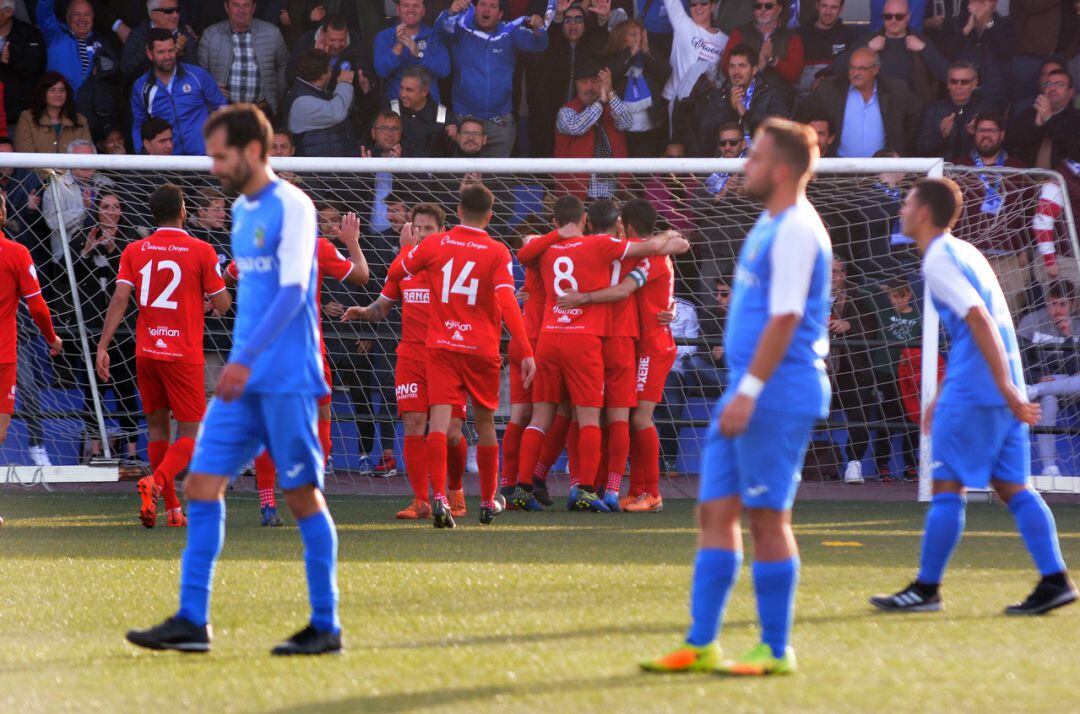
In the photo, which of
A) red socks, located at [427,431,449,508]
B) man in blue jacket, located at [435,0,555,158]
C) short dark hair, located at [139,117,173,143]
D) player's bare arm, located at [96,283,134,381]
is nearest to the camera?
red socks, located at [427,431,449,508]

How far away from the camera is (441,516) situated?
906 centimetres

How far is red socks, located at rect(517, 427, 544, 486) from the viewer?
10.5m

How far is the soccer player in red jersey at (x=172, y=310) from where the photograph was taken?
9203mm

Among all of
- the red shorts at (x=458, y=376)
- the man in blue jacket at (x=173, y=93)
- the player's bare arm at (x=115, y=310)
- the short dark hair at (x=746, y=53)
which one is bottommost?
the red shorts at (x=458, y=376)

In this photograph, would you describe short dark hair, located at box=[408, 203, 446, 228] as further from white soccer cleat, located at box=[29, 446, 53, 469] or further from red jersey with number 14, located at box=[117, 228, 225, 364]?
white soccer cleat, located at box=[29, 446, 53, 469]

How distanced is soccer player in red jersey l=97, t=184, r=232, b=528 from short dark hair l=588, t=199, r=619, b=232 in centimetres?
282

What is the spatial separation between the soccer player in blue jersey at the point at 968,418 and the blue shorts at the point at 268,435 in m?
2.65

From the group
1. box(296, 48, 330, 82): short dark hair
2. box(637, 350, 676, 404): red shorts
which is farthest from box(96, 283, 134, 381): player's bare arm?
box(296, 48, 330, 82): short dark hair

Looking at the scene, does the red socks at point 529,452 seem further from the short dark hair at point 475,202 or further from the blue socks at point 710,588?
the blue socks at point 710,588

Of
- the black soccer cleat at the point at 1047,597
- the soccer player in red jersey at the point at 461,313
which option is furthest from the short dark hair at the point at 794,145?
the soccer player in red jersey at the point at 461,313

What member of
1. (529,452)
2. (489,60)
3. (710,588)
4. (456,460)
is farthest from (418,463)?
(489,60)

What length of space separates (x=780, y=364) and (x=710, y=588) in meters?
0.74

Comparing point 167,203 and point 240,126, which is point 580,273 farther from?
point 240,126

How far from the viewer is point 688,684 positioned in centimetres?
444
